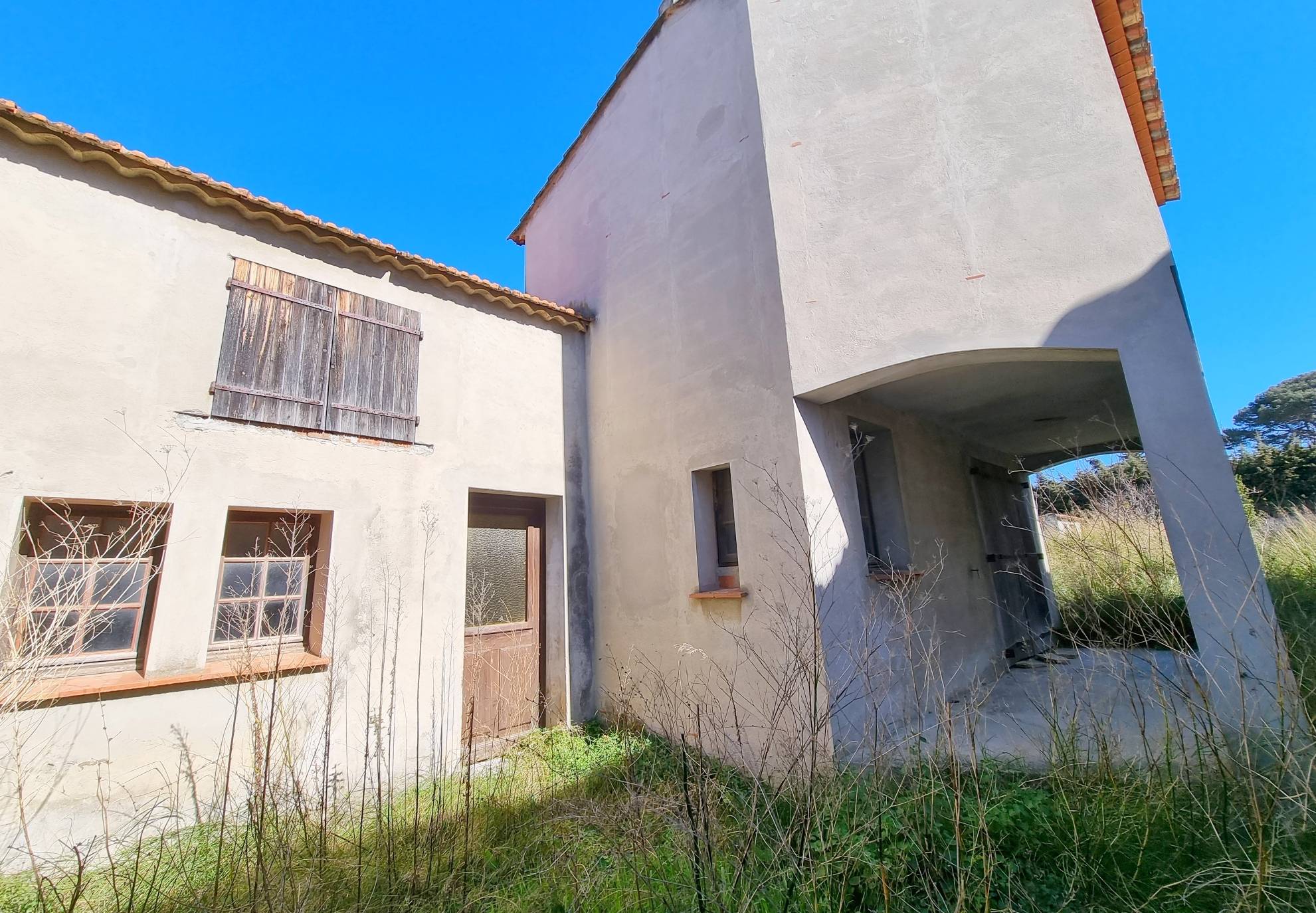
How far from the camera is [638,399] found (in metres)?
6.04

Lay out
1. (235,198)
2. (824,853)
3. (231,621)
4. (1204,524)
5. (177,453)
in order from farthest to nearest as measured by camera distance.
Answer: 1. (235,198)
2. (231,621)
3. (177,453)
4. (1204,524)
5. (824,853)

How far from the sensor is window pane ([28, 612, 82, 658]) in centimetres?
310

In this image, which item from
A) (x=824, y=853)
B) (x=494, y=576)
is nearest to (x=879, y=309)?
(x=824, y=853)

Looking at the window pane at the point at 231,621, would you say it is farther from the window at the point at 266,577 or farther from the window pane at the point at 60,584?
the window pane at the point at 60,584

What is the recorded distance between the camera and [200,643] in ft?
12.6

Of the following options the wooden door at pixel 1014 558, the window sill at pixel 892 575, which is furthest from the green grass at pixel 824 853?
the wooden door at pixel 1014 558

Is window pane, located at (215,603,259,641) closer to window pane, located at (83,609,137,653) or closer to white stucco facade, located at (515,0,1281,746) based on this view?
window pane, located at (83,609,137,653)

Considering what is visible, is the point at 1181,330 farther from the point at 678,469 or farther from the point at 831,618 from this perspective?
the point at 678,469

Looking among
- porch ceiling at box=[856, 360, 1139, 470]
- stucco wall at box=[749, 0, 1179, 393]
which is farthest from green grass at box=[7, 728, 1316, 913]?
stucco wall at box=[749, 0, 1179, 393]

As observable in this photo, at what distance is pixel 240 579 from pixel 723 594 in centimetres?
404

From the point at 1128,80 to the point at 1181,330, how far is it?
295 centimetres

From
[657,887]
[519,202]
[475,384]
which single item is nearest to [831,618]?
[657,887]

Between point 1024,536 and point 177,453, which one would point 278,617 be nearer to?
point 177,453

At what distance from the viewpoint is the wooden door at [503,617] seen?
532 centimetres
